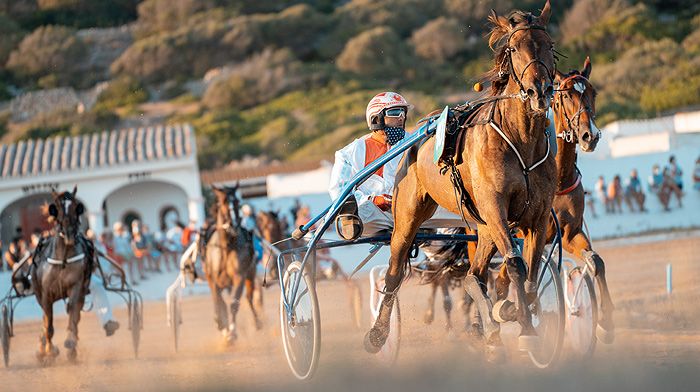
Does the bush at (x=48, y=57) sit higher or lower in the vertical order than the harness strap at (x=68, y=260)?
higher

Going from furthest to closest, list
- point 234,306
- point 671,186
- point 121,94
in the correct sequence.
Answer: point 121,94, point 671,186, point 234,306

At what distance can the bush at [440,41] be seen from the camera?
56344 millimetres

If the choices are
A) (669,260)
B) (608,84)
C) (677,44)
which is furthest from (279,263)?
(677,44)

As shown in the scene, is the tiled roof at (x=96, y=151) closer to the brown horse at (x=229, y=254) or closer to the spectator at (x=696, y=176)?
the spectator at (x=696, y=176)

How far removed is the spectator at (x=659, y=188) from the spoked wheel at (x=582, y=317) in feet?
62.1

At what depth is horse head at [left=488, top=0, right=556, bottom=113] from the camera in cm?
607

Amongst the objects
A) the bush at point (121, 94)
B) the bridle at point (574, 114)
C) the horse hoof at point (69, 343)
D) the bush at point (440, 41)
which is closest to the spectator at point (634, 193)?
the horse hoof at point (69, 343)

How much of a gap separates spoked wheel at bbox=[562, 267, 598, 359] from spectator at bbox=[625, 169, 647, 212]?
62.1ft

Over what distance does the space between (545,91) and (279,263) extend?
271 centimetres

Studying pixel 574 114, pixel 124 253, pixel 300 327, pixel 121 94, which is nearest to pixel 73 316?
pixel 300 327

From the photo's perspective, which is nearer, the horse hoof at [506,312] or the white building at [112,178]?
the horse hoof at [506,312]

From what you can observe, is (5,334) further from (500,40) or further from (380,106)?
(500,40)

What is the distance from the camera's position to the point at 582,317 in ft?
27.5

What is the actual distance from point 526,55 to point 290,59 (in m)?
52.7
